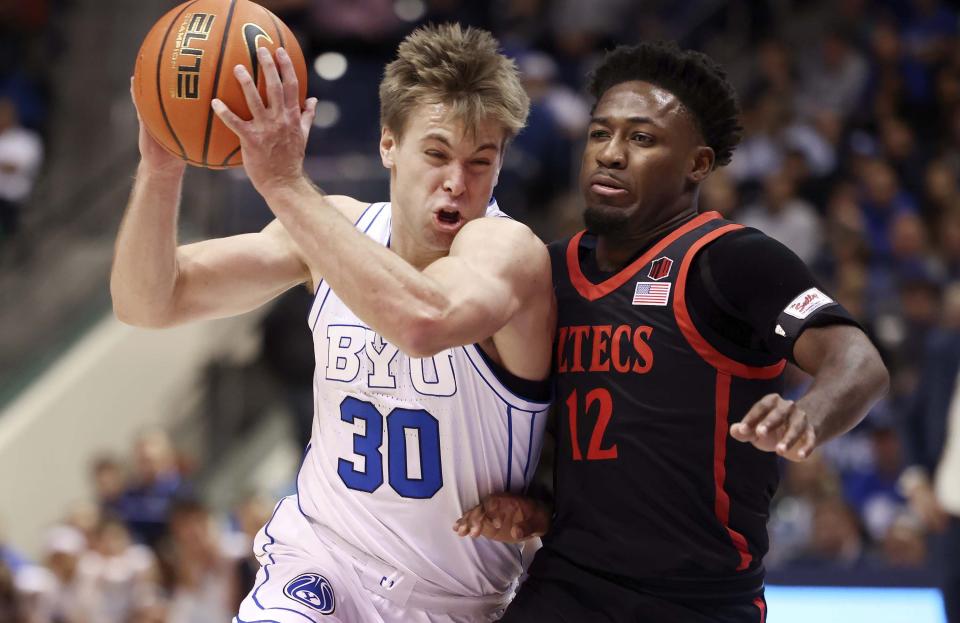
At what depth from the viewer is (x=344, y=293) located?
323 centimetres

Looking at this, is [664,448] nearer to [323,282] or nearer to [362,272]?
[362,272]

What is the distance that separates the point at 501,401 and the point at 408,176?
69 centimetres

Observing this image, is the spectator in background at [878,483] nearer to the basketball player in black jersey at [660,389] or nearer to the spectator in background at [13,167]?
the basketball player in black jersey at [660,389]

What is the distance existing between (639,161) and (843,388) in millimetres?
906

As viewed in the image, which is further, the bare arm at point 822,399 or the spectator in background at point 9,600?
the spectator in background at point 9,600

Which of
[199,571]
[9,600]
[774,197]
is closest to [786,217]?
[774,197]

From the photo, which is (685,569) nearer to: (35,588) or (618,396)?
(618,396)

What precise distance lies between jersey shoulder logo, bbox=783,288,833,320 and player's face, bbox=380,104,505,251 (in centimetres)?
95

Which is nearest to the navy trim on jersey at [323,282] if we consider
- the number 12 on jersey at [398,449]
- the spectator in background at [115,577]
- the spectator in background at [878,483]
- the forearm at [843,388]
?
the number 12 on jersey at [398,449]

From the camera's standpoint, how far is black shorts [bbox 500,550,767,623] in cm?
343

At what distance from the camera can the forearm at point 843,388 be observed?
2.95m

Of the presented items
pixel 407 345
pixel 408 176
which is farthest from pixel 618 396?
pixel 408 176

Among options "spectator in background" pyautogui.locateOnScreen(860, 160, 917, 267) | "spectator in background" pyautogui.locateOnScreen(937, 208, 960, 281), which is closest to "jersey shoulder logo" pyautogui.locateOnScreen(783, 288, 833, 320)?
"spectator in background" pyautogui.locateOnScreen(937, 208, 960, 281)

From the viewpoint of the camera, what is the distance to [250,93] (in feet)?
10.6
